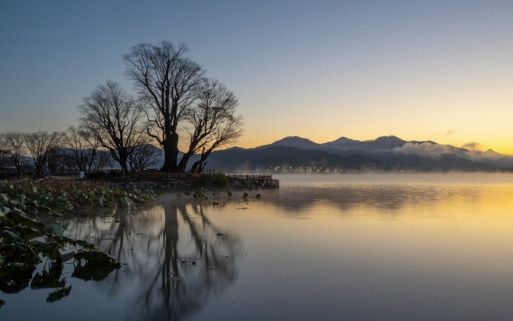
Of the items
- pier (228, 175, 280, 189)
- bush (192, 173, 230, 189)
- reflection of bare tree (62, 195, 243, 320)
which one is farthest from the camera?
pier (228, 175, 280, 189)

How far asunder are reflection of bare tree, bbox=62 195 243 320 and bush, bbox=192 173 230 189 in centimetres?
2085

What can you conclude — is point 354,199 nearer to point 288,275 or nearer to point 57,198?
point 57,198

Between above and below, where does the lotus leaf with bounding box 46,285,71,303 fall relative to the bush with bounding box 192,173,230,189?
below

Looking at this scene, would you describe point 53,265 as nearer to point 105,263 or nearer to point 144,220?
point 105,263

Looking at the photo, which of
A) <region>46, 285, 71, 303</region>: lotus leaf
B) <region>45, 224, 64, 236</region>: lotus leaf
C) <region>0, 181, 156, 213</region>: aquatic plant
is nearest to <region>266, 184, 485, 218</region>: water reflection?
<region>0, 181, 156, 213</region>: aquatic plant

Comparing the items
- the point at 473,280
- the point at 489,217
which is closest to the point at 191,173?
the point at 489,217

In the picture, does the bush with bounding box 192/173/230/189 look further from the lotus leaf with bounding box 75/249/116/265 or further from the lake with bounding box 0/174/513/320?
the lotus leaf with bounding box 75/249/116/265

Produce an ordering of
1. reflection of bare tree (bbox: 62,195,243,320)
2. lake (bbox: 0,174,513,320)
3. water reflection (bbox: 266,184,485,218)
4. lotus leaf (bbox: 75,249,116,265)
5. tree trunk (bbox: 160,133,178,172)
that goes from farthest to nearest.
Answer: tree trunk (bbox: 160,133,178,172)
water reflection (bbox: 266,184,485,218)
lotus leaf (bbox: 75,249,116,265)
reflection of bare tree (bbox: 62,195,243,320)
lake (bbox: 0,174,513,320)

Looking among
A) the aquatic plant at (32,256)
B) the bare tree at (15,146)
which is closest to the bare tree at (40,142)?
the bare tree at (15,146)

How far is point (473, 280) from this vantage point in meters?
8.71

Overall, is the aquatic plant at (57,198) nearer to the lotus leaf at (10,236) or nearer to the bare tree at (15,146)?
the lotus leaf at (10,236)

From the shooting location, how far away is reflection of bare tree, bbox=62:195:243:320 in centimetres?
731

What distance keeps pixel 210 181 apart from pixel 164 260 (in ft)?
97.9

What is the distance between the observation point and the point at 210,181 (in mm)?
40219
